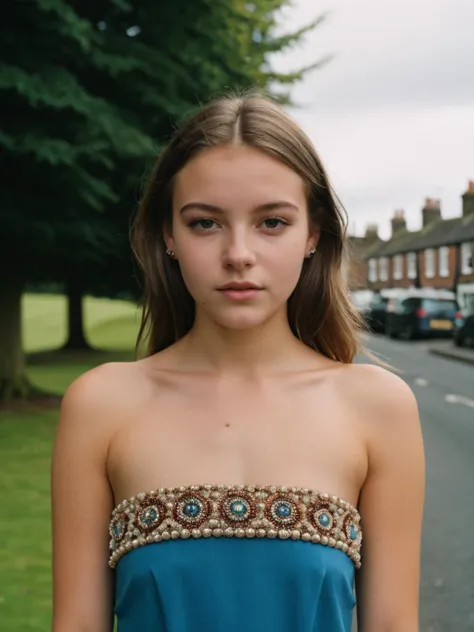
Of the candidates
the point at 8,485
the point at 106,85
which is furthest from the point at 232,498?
the point at 106,85

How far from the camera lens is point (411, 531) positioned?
192 centimetres

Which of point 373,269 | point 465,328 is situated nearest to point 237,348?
point 465,328

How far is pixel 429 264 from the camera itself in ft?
224

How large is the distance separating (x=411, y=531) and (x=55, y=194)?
11.9m

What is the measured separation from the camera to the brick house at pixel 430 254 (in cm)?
6103

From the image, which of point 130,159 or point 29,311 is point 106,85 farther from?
Answer: point 29,311

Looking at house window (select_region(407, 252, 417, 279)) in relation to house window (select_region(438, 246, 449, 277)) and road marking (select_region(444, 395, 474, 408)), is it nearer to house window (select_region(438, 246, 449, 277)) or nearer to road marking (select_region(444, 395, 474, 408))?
house window (select_region(438, 246, 449, 277))

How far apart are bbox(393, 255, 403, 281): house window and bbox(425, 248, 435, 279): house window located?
276 inches

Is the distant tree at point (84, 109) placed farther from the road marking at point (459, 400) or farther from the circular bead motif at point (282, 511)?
the circular bead motif at point (282, 511)

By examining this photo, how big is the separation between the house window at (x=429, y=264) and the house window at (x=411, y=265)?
10.6 ft

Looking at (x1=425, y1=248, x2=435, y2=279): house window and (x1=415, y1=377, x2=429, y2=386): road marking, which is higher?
(x1=425, y1=248, x2=435, y2=279): house window

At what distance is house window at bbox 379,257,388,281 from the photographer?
265 ft

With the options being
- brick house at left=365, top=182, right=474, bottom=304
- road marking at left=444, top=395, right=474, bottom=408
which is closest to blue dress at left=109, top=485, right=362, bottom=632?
road marking at left=444, top=395, right=474, bottom=408

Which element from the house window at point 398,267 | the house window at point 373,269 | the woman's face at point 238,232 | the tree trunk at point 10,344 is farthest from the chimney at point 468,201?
the woman's face at point 238,232
